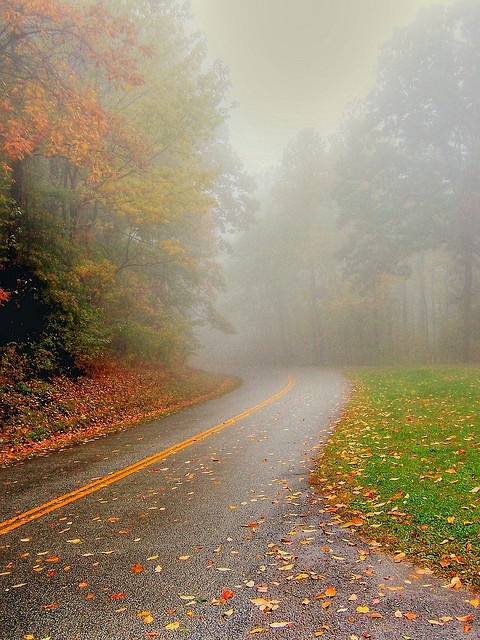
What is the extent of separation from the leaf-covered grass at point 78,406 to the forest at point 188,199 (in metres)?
0.78

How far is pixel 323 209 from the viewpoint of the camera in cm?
3825

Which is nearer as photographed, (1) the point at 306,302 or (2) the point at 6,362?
(2) the point at 6,362

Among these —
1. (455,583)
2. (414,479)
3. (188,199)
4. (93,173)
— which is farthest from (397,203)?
(455,583)

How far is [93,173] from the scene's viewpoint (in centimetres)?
1232

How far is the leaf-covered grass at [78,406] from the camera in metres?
9.32

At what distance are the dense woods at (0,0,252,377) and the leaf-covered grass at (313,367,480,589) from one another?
28.7 ft

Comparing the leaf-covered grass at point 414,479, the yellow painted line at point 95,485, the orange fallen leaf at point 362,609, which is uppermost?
the leaf-covered grass at point 414,479

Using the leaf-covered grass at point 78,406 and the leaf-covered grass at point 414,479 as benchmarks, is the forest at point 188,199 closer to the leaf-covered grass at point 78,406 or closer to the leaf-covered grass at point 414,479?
the leaf-covered grass at point 78,406

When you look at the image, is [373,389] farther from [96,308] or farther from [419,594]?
[419,594]

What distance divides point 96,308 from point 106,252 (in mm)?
3578

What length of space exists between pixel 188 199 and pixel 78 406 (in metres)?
9.09

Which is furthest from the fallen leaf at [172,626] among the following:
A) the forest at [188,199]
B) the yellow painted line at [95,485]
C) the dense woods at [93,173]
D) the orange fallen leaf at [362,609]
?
the forest at [188,199]

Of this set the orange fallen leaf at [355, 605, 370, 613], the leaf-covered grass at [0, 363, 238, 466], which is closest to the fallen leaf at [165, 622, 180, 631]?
the orange fallen leaf at [355, 605, 370, 613]

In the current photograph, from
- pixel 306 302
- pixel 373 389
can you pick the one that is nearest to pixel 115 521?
pixel 373 389
